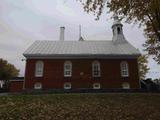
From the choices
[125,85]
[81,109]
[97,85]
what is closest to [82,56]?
[97,85]

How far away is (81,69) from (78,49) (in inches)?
→ 161

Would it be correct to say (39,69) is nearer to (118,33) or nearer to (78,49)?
(78,49)

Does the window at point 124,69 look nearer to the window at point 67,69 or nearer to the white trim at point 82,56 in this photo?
the white trim at point 82,56

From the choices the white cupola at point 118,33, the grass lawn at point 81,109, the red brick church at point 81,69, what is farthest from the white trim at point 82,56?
the grass lawn at point 81,109

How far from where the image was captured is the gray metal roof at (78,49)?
106 ft

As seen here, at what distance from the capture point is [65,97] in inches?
716

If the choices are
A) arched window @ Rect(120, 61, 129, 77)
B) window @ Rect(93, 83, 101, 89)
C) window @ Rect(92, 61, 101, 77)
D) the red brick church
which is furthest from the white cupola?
window @ Rect(93, 83, 101, 89)

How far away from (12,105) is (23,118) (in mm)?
3609

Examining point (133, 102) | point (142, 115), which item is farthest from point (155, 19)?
point (142, 115)

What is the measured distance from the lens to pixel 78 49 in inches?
1358

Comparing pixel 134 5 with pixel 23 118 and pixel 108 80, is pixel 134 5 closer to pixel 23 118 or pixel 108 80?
pixel 23 118

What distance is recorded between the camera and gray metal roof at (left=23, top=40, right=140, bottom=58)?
32219 millimetres

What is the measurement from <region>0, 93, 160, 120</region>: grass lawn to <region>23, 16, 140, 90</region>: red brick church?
13.9m

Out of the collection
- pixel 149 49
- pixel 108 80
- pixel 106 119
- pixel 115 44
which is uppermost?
pixel 115 44
